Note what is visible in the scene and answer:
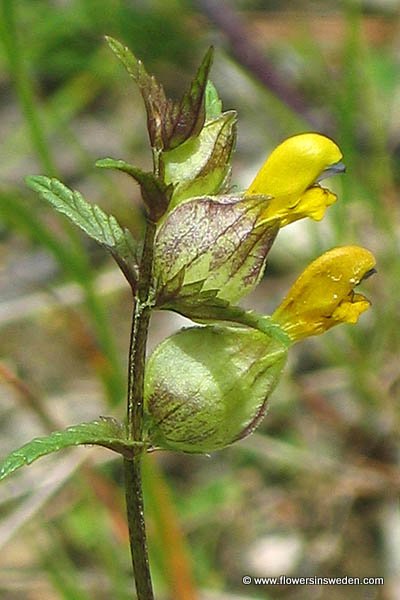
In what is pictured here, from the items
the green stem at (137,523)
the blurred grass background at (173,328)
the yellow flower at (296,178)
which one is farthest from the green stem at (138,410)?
the blurred grass background at (173,328)

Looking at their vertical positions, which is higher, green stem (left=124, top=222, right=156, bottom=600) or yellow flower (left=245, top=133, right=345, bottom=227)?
yellow flower (left=245, top=133, right=345, bottom=227)

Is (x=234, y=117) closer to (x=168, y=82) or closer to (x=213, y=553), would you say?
(x=213, y=553)

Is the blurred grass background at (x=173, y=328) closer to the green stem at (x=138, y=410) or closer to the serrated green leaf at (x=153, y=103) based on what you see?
the green stem at (x=138, y=410)

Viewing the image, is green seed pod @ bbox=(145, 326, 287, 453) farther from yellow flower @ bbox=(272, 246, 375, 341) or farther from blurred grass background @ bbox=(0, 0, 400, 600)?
blurred grass background @ bbox=(0, 0, 400, 600)

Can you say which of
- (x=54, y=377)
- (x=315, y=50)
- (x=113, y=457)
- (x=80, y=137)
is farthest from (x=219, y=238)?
(x=80, y=137)

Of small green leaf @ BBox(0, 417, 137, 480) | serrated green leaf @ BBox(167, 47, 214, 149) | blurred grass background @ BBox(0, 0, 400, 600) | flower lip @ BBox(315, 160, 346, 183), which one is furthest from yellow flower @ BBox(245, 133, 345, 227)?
blurred grass background @ BBox(0, 0, 400, 600)

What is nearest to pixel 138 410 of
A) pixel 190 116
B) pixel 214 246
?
pixel 214 246
